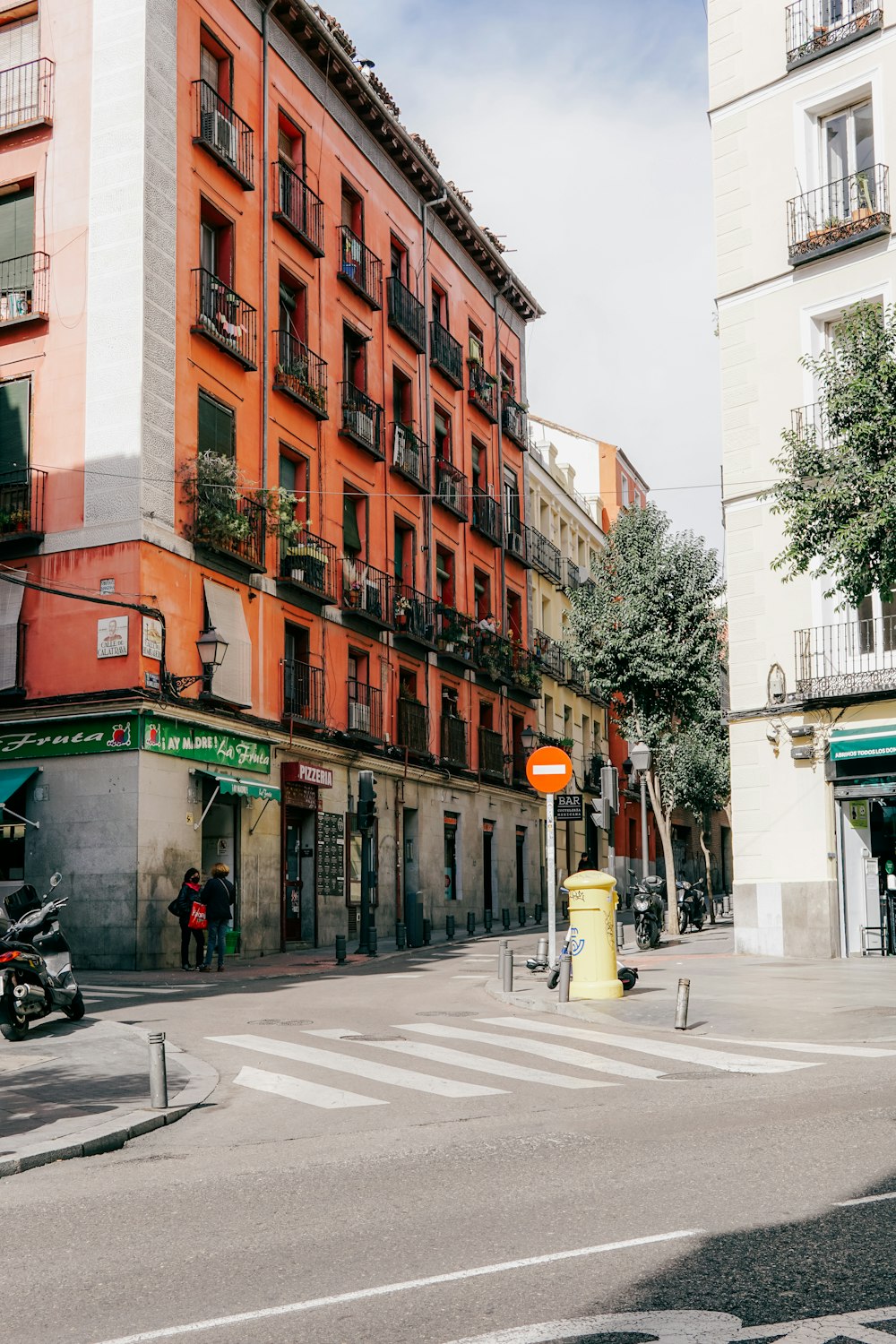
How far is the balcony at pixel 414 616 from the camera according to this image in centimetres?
3312

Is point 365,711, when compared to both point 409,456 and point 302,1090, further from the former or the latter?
point 302,1090

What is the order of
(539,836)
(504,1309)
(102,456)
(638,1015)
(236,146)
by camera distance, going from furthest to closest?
(539,836) < (236,146) < (102,456) < (638,1015) < (504,1309)

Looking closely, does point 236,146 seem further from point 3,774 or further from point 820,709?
point 820,709

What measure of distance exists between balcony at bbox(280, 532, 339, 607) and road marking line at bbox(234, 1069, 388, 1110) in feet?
55.3

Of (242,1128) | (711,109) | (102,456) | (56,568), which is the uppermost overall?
(711,109)

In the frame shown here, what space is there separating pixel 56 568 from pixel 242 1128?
51.6 ft

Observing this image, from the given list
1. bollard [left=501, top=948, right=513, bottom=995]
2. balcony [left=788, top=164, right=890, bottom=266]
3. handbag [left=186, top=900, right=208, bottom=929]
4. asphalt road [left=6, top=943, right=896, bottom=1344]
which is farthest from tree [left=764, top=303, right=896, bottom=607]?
handbag [left=186, top=900, right=208, bottom=929]

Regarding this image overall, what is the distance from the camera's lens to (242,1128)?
887cm

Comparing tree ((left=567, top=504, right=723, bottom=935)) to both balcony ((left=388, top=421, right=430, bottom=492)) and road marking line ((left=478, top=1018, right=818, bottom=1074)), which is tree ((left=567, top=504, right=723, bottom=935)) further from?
road marking line ((left=478, top=1018, right=818, bottom=1074))

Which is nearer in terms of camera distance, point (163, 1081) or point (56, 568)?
point (163, 1081)

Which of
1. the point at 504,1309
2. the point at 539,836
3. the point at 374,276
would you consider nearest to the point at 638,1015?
the point at 504,1309

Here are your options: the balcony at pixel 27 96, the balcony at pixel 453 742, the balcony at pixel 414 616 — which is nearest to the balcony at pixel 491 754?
the balcony at pixel 453 742

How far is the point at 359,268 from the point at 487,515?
1027 cm

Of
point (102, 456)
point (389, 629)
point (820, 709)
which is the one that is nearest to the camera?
point (820, 709)
